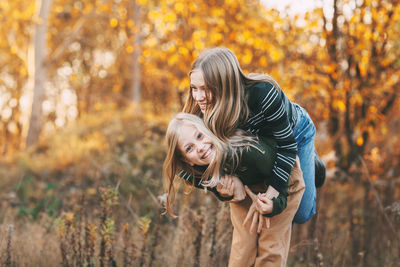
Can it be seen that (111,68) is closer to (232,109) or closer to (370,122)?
(370,122)

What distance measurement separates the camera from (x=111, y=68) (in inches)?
553

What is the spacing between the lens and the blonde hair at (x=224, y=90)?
6.34 feet

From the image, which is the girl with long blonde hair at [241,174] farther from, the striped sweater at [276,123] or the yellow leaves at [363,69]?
the yellow leaves at [363,69]

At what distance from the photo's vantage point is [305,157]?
2.16 m

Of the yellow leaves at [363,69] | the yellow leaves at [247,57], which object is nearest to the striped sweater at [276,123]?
the yellow leaves at [363,69]

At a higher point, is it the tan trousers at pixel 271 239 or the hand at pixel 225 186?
the hand at pixel 225 186

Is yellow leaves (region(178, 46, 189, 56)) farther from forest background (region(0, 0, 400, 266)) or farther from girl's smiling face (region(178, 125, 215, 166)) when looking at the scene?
girl's smiling face (region(178, 125, 215, 166))

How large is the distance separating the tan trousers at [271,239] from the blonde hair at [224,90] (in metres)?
0.41

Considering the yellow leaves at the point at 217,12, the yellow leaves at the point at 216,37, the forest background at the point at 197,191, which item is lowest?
the forest background at the point at 197,191

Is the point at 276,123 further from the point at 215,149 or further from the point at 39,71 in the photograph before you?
the point at 39,71

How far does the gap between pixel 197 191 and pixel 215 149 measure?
2079mm

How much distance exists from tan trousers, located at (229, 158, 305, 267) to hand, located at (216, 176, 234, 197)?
0.18 m

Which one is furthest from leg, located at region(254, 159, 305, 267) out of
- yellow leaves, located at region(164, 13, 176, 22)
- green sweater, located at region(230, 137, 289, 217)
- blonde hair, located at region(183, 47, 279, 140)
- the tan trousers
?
yellow leaves, located at region(164, 13, 176, 22)

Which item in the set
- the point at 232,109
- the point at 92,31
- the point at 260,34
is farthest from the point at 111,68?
the point at 232,109
